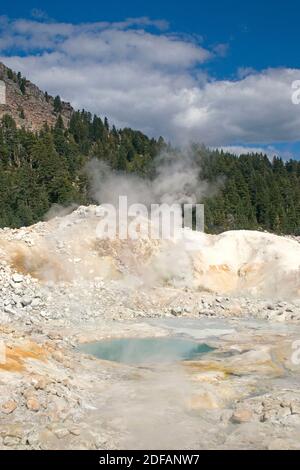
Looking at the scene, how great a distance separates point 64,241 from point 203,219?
4447cm

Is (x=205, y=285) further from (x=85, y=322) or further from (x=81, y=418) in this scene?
(x=81, y=418)

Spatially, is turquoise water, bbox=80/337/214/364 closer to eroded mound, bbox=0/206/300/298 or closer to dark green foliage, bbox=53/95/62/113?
eroded mound, bbox=0/206/300/298

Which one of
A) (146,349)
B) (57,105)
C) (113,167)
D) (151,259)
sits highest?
(57,105)

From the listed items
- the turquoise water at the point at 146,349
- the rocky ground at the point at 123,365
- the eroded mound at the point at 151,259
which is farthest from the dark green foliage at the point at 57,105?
the turquoise water at the point at 146,349

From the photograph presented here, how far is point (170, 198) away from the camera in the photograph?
87250 millimetres

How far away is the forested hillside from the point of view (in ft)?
218

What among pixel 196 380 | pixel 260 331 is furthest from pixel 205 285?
pixel 196 380

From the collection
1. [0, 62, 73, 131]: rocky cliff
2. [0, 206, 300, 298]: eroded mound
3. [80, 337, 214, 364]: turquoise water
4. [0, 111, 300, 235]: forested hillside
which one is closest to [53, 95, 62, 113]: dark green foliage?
[0, 62, 73, 131]: rocky cliff

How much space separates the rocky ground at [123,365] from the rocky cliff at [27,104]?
92748 mm

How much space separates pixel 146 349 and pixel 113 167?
70462 millimetres

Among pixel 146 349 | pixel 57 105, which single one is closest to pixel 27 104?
pixel 57 105

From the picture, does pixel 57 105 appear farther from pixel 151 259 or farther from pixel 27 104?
pixel 151 259

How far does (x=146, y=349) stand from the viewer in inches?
1048

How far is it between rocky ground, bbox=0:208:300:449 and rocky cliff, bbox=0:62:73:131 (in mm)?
92748
